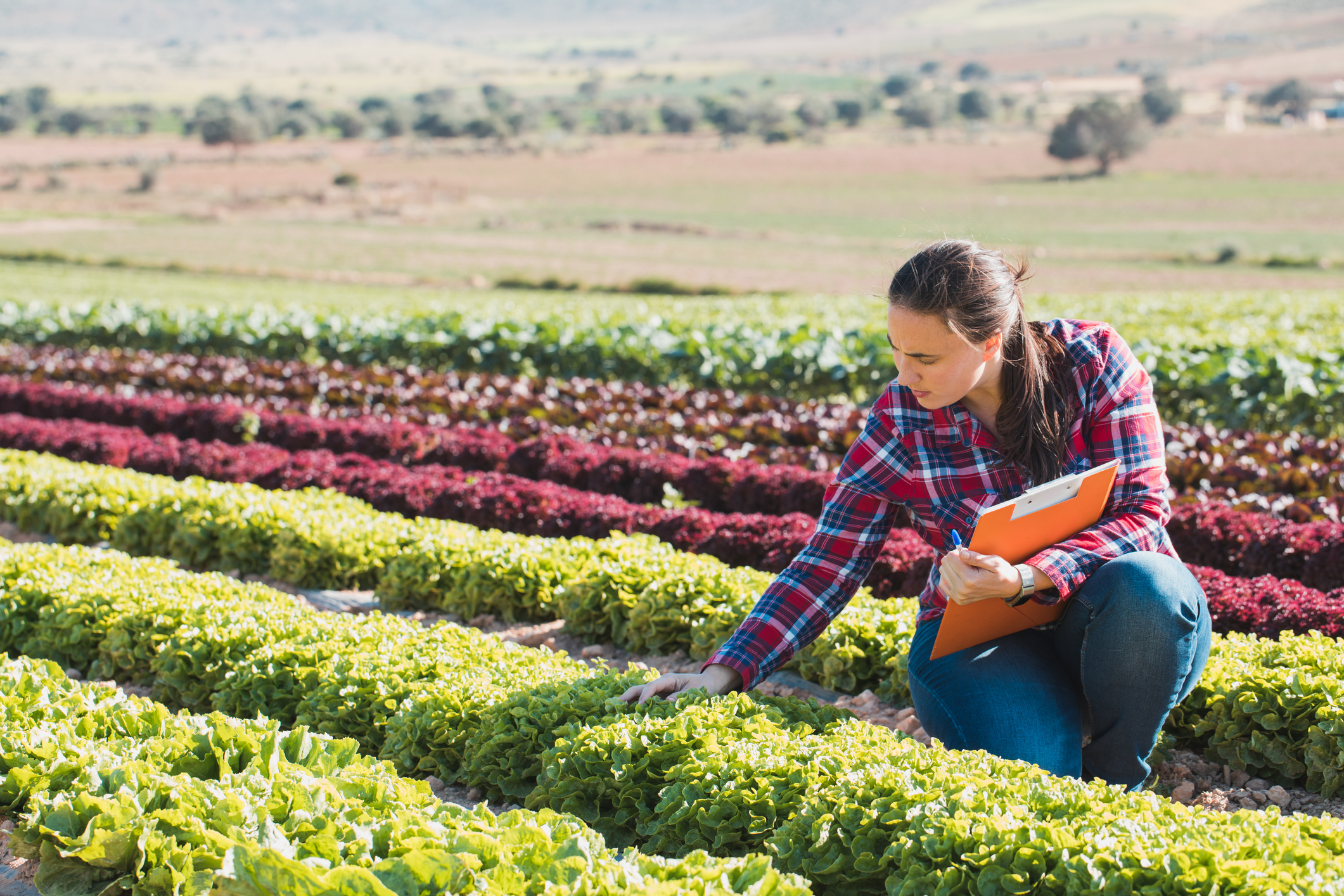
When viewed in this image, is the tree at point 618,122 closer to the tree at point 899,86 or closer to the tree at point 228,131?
the tree at point 228,131

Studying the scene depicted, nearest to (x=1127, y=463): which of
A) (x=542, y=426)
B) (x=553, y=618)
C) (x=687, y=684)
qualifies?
(x=687, y=684)

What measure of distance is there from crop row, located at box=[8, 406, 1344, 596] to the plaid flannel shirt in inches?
34.8

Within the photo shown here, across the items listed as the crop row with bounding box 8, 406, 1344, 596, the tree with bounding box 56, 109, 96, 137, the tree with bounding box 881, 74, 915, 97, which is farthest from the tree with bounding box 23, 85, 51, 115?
the crop row with bounding box 8, 406, 1344, 596

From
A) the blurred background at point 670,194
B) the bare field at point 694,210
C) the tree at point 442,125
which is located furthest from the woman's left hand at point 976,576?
the tree at point 442,125

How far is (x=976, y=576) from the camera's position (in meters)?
3.04

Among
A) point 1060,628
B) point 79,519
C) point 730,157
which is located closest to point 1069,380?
point 1060,628

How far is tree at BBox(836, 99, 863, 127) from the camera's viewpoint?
117 meters

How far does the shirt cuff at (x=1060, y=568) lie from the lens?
3186mm

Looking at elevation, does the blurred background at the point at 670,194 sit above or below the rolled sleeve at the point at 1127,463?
below

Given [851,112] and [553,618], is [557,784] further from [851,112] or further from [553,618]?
[851,112]

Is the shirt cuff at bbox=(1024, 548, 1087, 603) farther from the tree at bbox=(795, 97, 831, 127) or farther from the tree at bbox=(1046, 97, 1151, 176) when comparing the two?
the tree at bbox=(795, 97, 831, 127)

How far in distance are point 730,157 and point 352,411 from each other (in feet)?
252

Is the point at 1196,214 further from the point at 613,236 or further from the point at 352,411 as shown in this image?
the point at 352,411

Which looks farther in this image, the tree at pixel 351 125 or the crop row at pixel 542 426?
the tree at pixel 351 125
